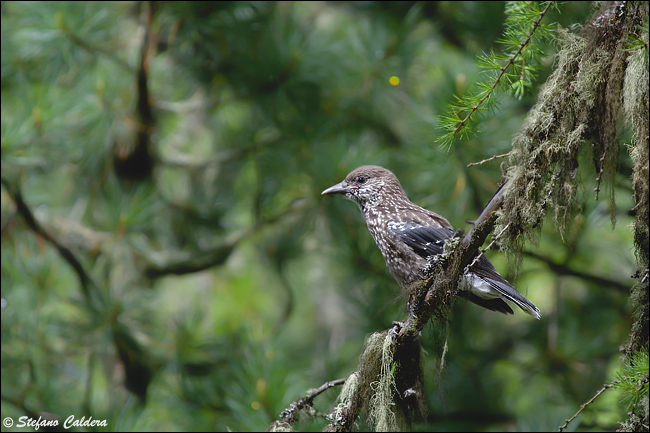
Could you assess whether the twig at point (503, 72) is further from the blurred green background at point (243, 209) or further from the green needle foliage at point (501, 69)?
the blurred green background at point (243, 209)

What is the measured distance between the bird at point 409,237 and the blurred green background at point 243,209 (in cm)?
98

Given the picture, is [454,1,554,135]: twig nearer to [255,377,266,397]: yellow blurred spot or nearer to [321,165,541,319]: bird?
[321,165,541,319]: bird

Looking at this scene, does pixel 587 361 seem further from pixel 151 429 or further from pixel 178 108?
pixel 178 108

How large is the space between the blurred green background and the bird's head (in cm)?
89

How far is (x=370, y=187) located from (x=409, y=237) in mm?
526

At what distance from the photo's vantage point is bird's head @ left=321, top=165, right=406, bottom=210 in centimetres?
337

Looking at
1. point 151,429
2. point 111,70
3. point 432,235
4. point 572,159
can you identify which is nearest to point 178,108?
point 111,70

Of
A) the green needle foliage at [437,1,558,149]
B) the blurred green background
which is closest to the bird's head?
the blurred green background

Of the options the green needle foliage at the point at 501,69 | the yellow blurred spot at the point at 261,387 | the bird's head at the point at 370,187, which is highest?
the green needle foliage at the point at 501,69

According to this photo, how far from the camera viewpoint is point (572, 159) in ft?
6.65

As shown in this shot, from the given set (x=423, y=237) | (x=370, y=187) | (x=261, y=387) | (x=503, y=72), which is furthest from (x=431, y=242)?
(x=261, y=387)

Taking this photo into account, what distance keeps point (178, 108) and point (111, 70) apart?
0.61 m

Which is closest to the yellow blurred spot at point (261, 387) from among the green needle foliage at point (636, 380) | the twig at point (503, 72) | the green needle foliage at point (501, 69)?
the green needle foliage at point (501, 69)

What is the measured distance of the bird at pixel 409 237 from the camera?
8.69 feet
